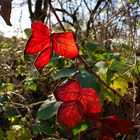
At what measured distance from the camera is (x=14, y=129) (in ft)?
4.86

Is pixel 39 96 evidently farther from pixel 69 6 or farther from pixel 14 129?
pixel 69 6

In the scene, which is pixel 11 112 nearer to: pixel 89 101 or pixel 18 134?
pixel 18 134

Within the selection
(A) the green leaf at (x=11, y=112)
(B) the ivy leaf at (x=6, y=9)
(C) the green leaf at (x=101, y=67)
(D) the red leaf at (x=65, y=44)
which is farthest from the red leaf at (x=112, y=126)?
(A) the green leaf at (x=11, y=112)

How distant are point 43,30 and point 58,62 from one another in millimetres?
1029

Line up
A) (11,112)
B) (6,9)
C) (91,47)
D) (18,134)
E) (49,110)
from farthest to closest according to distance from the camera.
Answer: (11,112)
(91,47)
(18,134)
(49,110)
(6,9)

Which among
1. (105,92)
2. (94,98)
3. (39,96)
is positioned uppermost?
(94,98)

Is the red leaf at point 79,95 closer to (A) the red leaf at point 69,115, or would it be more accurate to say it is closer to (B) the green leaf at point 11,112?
(A) the red leaf at point 69,115

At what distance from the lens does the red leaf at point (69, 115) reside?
1.77 feet

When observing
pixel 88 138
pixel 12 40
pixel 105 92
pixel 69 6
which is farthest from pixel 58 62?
pixel 12 40

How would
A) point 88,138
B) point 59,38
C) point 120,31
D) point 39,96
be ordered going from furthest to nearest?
point 120,31 → point 39,96 → point 88,138 → point 59,38

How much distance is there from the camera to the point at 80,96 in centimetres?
56

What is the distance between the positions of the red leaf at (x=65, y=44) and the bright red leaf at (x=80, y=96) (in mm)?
63

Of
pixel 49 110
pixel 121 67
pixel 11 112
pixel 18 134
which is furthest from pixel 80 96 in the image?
pixel 11 112

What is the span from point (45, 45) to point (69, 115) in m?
0.11
